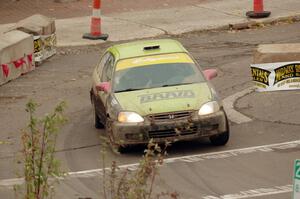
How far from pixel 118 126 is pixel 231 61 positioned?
727 cm

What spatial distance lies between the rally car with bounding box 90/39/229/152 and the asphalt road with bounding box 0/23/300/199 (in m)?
0.41

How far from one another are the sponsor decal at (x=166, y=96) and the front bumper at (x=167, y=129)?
1.65 ft

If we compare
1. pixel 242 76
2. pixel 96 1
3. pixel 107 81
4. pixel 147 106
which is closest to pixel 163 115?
pixel 147 106

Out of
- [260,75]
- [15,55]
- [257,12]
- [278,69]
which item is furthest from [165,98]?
[257,12]

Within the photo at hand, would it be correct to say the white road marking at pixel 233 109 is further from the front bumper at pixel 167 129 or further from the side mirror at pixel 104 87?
the side mirror at pixel 104 87

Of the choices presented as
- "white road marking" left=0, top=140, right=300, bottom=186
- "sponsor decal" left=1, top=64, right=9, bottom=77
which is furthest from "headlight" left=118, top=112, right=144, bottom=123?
"sponsor decal" left=1, top=64, right=9, bottom=77

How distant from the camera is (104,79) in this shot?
15945mm

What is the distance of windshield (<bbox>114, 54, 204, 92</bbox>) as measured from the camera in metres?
15.2

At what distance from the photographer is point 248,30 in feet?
80.0

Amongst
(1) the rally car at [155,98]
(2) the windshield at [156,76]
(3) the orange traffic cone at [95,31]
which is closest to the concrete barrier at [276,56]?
(1) the rally car at [155,98]

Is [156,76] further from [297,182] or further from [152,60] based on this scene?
[297,182]

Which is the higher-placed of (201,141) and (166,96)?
(166,96)

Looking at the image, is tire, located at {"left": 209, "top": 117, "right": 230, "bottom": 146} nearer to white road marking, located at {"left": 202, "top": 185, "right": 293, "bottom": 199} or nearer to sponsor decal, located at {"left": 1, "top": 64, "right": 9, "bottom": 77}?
white road marking, located at {"left": 202, "top": 185, "right": 293, "bottom": 199}

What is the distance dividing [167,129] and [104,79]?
7.17 feet
